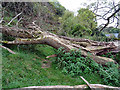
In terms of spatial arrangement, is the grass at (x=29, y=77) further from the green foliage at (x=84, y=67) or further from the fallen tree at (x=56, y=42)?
the fallen tree at (x=56, y=42)

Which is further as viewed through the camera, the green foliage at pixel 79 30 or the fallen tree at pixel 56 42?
the green foliage at pixel 79 30

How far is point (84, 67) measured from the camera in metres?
3.72

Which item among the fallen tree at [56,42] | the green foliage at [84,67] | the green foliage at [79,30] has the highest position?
the green foliage at [79,30]

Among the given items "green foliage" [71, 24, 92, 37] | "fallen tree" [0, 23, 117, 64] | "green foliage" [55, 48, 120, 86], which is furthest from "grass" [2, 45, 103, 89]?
"green foliage" [71, 24, 92, 37]

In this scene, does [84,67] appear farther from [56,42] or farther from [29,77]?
[29,77]

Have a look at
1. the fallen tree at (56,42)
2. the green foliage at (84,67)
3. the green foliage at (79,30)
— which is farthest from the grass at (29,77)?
the green foliage at (79,30)

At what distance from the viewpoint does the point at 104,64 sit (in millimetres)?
4031

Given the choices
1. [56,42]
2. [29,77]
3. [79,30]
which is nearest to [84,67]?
[56,42]

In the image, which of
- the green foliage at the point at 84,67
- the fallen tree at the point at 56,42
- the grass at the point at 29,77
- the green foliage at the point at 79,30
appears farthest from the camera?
the green foliage at the point at 79,30

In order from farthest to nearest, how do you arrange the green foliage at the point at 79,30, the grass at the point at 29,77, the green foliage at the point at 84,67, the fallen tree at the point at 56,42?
1. the green foliage at the point at 79,30
2. the fallen tree at the point at 56,42
3. the green foliage at the point at 84,67
4. the grass at the point at 29,77

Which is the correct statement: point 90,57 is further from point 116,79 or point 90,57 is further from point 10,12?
point 10,12

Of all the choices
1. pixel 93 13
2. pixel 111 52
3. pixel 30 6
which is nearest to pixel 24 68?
pixel 111 52

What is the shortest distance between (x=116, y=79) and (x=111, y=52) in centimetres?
212

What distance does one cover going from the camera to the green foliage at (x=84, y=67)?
3.22 meters
